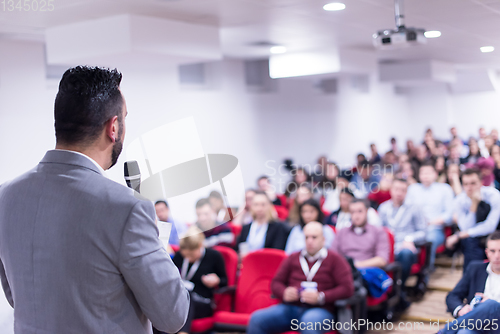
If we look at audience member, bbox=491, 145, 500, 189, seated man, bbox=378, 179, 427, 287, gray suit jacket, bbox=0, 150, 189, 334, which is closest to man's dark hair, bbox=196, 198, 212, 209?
gray suit jacket, bbox=0, 150, 189, 334

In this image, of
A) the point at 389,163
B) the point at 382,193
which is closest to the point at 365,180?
the point at 389,163

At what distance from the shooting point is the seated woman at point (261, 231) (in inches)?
188

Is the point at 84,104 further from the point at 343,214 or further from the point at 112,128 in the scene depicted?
the point at 343,214

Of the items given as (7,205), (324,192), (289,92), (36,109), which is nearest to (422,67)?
(289,92)

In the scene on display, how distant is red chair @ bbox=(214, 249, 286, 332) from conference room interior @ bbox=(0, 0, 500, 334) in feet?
0.04

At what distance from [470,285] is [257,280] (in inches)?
64.9

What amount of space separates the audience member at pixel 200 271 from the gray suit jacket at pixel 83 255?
2.86 m

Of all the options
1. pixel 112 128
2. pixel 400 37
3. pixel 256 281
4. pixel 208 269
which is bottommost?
pixel 256 281

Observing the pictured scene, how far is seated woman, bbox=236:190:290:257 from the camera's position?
4773 mm

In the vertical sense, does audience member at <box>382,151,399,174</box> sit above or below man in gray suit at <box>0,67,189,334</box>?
below

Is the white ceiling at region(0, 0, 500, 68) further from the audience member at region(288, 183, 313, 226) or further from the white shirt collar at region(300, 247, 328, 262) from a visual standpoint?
the white shirt collar at region(300, 247, 328, 262)

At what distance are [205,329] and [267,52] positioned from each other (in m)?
4.56

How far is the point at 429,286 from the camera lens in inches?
204

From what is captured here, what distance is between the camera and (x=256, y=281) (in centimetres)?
407
